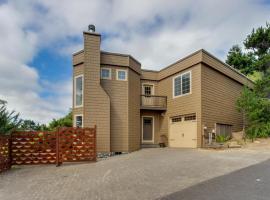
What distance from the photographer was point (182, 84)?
1725 cm

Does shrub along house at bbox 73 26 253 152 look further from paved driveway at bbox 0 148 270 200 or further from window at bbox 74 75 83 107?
paved driveway at bbox 0 148 270 200

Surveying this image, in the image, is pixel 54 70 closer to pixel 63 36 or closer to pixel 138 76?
pixel 63 36

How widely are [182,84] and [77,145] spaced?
8734mm

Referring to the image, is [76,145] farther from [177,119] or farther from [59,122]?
[59,122]

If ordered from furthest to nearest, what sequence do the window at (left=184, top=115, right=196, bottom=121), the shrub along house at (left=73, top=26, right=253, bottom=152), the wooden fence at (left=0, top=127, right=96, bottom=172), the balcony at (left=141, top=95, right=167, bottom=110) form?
the balcony at (left=141, top=95, right=167, bottom=110), the window at (left=184, top=115, right=196, bottom=121), the shrub along house at (left=73, top=26, right=253, bottom=152), the wooden fence at (left=0, top=127, right=96, bottom=172)

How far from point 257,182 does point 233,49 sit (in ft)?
93.1

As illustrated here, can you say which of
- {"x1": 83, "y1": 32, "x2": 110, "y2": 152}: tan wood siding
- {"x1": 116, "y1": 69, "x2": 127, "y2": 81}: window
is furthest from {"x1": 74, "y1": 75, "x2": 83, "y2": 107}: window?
{"x1": 116, "y1": 69, "x2": 127, "y2": 81}: window

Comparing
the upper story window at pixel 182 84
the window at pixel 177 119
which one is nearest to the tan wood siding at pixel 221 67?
the upper story window at pixel 182 84

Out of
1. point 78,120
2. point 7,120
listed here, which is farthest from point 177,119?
point 7,120

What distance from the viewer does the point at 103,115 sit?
1525 centimetres

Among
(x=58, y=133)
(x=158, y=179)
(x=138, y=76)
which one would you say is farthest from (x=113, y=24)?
(x=158, y=179)

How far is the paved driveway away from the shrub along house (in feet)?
16.1

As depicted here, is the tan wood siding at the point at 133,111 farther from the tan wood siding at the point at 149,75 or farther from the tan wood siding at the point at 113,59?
the tan wood siding at the point at 149,75

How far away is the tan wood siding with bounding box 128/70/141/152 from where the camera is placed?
1644 centimetres
